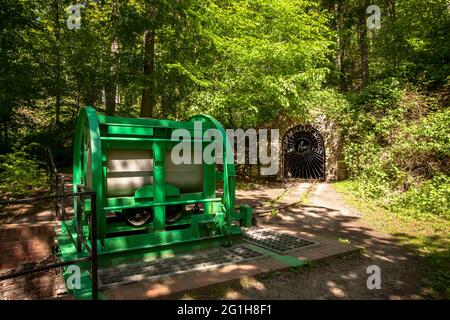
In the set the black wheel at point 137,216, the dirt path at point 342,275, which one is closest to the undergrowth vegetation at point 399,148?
the dirt path at point 342,275

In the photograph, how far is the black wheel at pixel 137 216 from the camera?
5.09 meters

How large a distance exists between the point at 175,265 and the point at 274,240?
6.83 ft

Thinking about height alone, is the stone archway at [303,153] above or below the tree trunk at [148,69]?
below

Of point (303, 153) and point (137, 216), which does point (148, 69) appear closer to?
point (303, 153)

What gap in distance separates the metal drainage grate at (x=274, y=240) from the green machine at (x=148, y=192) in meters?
0.35

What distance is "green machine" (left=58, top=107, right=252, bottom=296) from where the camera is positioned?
451 centimetres

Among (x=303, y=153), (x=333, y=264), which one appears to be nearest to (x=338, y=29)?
(x=303, y=153)

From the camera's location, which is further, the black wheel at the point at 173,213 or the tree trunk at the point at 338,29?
the tree trunk at the point at 338,29

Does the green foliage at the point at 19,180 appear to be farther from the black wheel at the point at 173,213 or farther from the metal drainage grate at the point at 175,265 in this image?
the metal drainage grate at the point at 175,265

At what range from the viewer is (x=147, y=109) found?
479 inches

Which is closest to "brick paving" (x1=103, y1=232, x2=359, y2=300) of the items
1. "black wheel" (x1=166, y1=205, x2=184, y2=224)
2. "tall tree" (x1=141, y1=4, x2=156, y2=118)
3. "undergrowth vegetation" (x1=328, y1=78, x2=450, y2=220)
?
"black wheel" (x1=166, y1=205, x2=184, y2=224)

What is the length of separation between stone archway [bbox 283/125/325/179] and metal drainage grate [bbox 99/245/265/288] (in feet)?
33.0
